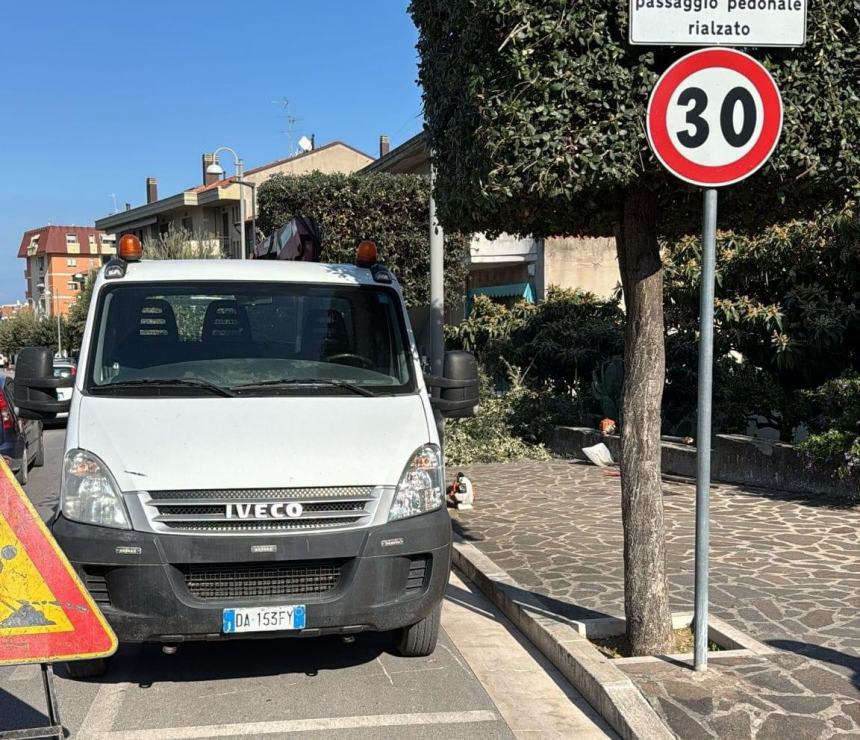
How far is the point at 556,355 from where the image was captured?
16.3 metres

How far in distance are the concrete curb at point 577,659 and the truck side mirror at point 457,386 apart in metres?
1.33

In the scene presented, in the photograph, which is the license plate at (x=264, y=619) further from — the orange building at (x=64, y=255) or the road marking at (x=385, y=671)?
the orange building at (x=64, y=255)

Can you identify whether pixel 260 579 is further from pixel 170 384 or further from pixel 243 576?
pixel 170 384

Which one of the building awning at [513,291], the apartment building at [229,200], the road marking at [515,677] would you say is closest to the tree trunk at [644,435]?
the road marking at [515,677]

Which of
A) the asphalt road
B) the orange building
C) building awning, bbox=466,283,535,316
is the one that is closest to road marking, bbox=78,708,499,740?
the asphalt road

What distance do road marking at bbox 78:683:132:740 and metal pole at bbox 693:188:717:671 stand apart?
111 inches

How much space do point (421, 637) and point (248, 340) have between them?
201 cm

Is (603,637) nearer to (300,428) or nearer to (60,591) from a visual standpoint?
(300,428)

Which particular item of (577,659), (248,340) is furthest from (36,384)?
(577,659)

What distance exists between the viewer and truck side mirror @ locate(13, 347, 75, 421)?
5.51m

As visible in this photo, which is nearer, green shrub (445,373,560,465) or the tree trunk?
the tree trunk

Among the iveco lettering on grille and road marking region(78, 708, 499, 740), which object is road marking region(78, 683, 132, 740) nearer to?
road marking region(78, 708, 499, 740)

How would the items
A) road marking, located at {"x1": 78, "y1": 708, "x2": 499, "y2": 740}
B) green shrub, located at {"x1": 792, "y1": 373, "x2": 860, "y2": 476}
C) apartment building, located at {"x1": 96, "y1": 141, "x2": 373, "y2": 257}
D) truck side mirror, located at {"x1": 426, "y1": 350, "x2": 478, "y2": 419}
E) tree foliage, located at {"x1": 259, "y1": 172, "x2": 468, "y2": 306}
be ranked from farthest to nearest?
1. apartment building, located at {"x1": 96, "y1": 141, "x2": 373, "y2": 257}
2. tree foliage, located at {"x1": 259, "y1": 172, "x2": 468, "y2": 306}
3. green shrub, located at {"x1": 792, "y1": 373, "x2": 860, "y2": 476}
4. truck side mirror, located at {"x1": 426, "y1": 350, "x2": 478, "y2": 419}
5. road marking, located at {"x1": 78, "y1": 708, "x2": 499, "y2": 740}

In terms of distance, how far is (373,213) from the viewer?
27281 millimetres
